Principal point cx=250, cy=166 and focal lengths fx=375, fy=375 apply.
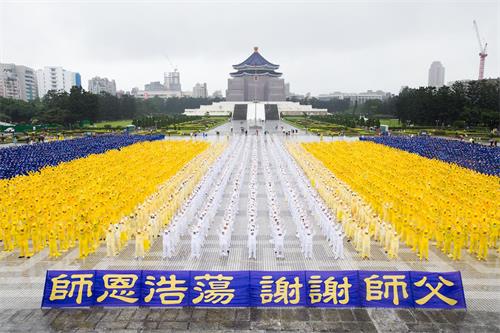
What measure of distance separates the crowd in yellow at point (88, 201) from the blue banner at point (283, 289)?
2420mm

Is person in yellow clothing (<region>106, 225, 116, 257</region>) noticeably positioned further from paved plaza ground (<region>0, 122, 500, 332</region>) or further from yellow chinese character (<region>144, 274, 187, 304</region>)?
yellow chinese character (<region>144, 274, 187, 304</region>)

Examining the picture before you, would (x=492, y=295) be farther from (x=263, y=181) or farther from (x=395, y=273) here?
(x=263, y=181)

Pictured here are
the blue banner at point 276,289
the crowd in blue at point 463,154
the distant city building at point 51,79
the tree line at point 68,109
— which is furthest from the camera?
the distant city building at point 51,79

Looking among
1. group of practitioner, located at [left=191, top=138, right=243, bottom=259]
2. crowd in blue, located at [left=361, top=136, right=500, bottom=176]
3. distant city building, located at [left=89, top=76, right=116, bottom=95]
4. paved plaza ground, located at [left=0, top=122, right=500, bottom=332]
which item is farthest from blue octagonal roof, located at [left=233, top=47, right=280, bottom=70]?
paved plaza ground, located at [left=0, top=122, right=500, bottom=332]

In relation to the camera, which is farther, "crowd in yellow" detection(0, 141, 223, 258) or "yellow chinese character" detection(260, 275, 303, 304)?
"crowd in yellow" detection(0, 141, 223, 258)

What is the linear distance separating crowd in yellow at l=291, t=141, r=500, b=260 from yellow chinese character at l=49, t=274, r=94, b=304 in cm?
680

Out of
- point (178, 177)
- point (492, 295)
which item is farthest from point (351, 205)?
point (178, 177)

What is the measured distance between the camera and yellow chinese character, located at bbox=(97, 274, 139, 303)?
25.3 feet

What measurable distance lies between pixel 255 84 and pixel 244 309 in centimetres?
8991

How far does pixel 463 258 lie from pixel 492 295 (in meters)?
1.97

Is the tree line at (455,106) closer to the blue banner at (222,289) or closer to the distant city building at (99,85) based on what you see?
the blue banner at (222,289)

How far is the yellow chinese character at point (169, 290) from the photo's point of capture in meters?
7.67

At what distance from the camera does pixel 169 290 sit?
7.69m

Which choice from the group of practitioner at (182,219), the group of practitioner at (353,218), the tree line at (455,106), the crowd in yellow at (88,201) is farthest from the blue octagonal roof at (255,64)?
the group of practitioner at (182,219)
